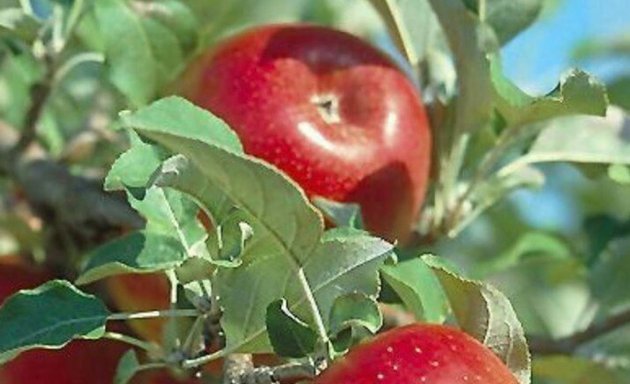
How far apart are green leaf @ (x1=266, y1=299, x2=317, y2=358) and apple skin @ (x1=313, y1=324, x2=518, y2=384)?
3cm

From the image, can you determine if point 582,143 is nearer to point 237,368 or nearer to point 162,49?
point 162,49

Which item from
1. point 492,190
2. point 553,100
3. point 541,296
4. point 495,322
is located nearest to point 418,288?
point 495,322

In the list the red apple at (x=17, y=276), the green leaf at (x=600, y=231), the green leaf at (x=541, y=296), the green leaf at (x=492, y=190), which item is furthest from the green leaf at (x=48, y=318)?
the green leaf at (x=541, y=296)

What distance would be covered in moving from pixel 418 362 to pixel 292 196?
11 cm

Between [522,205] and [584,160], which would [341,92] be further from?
[522,205]

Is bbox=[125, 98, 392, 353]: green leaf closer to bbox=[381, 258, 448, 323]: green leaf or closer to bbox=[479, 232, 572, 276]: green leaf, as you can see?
bbox=[381, 258, 448, 323]: green leaf

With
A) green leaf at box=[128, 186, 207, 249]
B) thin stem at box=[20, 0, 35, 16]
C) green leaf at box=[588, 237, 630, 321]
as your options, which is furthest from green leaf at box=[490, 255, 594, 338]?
green leaf at box=[128, 186, 207, 249]

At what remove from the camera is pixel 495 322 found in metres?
0.91

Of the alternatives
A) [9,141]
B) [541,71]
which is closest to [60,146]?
[9,141]

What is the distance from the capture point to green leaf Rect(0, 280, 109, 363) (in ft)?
2.89

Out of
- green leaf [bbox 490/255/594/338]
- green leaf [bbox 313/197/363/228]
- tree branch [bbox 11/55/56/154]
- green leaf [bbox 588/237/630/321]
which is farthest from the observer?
green leaf [bbox 490/255/594/338]

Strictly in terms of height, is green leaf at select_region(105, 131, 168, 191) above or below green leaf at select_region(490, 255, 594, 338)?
above

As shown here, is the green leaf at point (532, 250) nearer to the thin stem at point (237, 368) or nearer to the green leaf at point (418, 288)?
the green leaf at point (418, 288)

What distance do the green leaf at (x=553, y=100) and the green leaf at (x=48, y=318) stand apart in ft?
1.05
